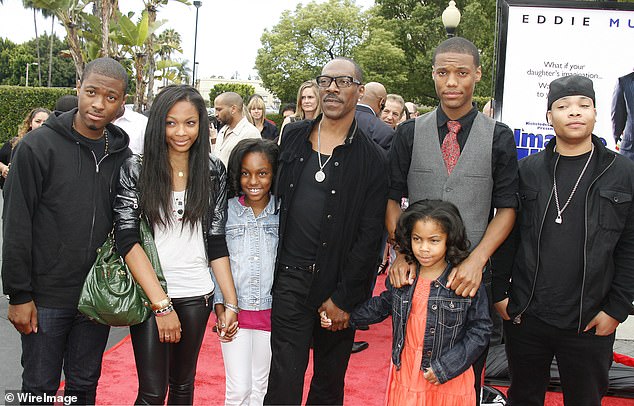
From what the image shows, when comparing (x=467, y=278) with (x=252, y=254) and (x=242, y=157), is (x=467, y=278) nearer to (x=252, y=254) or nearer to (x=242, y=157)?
(x=252, y=254)

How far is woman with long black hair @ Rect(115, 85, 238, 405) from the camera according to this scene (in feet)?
9.29

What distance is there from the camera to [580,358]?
2.95 m

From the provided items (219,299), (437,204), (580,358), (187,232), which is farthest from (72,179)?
(580,358)

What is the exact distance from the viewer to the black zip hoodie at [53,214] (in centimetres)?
273

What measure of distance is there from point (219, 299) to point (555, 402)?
2600 mm

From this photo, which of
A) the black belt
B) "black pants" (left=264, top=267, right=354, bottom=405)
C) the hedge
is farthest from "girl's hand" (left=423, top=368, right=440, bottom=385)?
the hedge

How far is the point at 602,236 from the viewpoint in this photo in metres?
2.86

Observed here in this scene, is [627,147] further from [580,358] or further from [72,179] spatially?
[72,179]

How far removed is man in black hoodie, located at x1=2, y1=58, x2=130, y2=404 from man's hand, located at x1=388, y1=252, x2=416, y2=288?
4.76 feet

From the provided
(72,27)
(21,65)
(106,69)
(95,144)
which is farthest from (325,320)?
(21,65)

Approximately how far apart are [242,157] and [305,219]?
1.65ft

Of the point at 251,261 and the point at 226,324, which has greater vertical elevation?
the point at 251,261

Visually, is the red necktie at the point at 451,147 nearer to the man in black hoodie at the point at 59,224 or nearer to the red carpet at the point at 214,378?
the man in black hoodie at the point at 59,224

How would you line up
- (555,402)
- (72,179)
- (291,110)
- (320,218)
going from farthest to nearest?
(291,110) → (555,402) → (320,218) → (72,179)
